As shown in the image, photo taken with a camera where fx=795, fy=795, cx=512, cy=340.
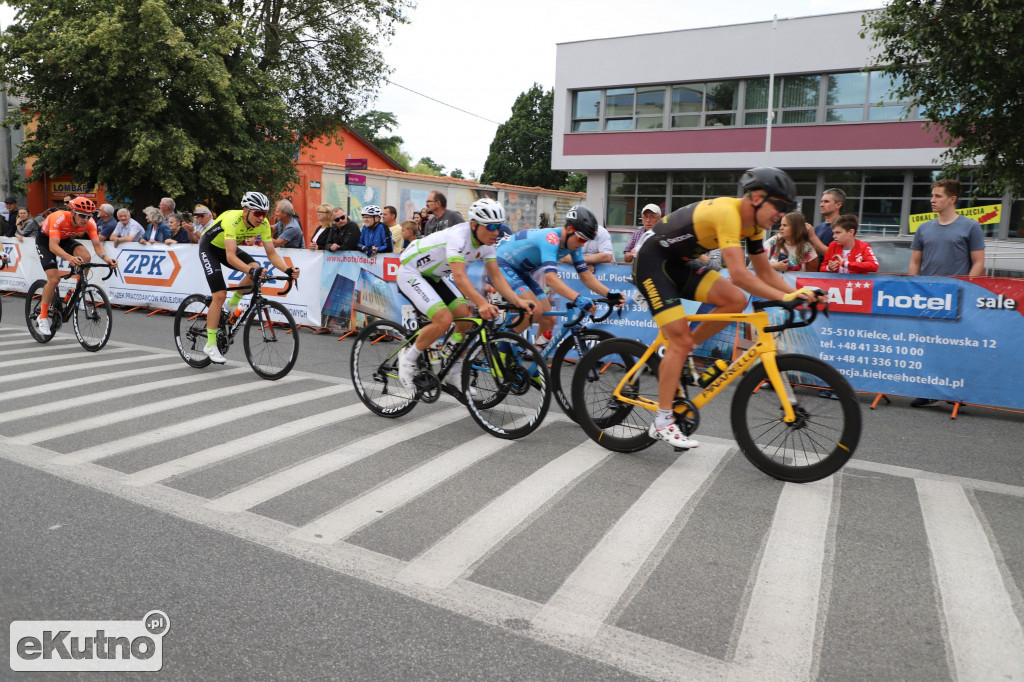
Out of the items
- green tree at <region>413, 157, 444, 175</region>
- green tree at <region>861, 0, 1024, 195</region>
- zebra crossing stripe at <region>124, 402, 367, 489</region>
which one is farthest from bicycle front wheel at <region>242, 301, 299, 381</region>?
green tree at <region>413, 157, 444, 175</region>

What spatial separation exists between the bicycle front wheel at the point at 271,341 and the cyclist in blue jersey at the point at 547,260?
8.76ft

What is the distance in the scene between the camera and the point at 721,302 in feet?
18.0

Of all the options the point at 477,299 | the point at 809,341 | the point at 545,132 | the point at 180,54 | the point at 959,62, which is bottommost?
the point at 809,341

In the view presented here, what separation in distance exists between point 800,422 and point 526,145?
72947mm

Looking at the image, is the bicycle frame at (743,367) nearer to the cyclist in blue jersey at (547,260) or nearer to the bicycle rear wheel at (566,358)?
the bicycle rear wheel at (566,358)

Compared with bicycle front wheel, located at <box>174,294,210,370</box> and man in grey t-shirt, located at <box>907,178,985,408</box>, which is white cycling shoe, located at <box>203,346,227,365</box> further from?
man in grey t-shirt, located at <box>907,178,985,408</box>

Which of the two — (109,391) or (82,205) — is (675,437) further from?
(82,205)

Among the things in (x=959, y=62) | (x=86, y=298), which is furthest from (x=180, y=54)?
(x=959, y=62)

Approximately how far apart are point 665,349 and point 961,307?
3.77m

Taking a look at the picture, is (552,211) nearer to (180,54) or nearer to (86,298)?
(180,54)

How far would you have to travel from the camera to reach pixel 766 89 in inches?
1241

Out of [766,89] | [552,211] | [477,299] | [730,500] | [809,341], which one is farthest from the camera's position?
[552,211]

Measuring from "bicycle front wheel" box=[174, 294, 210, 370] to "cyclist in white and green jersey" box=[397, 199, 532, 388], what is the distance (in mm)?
3489

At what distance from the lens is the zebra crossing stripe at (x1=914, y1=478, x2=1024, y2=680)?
9.84 ft
